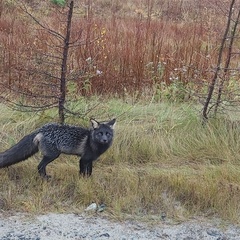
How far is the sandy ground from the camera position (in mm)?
4184

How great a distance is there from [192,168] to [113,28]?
5781 mm

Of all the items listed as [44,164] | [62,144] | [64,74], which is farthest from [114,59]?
[44,164]

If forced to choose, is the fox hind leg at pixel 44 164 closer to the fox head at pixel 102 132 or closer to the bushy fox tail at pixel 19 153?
the bushy fox tail at pixel 19 153

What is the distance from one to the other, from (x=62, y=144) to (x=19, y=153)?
1.70 feet

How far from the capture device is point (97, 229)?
4.31 metres

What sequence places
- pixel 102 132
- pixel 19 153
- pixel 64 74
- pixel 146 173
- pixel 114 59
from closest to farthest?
pixel 19 153
pixel 102 132
pixel 146 173
pixel 64 74
pixel 114 59

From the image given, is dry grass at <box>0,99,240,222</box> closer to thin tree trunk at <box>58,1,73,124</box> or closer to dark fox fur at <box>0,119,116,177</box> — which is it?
dark fox fur at <box>0,119,116,177</box>

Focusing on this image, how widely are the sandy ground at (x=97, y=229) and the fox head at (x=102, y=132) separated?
982mm

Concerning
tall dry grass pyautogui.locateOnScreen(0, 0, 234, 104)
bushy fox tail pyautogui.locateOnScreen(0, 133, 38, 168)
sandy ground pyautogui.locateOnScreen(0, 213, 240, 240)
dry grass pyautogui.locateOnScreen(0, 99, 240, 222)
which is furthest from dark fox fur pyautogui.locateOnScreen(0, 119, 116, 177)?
tall dry grass pyautogui.locateOnScreen(0, 0, 234, 104)

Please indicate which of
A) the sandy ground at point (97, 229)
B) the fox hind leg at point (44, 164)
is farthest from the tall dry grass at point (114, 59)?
the sandy ground at point (97, 229)

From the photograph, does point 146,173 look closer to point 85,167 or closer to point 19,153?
point 85,167

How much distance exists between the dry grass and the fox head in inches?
18.9

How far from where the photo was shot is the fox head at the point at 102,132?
5.12m

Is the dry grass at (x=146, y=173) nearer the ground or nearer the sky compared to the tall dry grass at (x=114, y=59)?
nearer the ground
